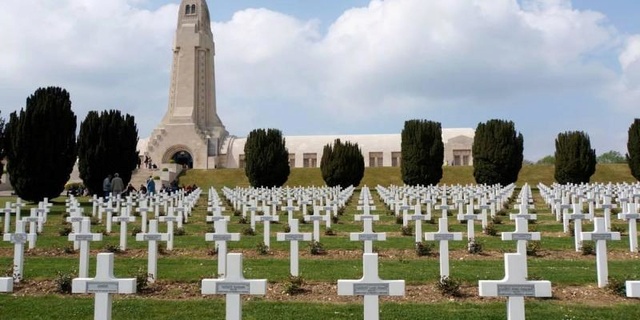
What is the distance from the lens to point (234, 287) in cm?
441

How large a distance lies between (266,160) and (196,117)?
25.9 m

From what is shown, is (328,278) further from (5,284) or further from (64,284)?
(5,284)

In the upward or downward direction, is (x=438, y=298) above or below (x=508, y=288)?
below

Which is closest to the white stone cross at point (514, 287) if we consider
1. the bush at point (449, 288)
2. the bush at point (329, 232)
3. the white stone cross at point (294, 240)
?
the bush at point (449, 288)

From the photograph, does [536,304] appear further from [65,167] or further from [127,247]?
[65,167]

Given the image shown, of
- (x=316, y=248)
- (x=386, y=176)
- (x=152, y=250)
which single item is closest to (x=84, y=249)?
(x=152, y=250)

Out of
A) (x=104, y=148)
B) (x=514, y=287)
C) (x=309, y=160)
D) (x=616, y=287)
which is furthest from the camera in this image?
(x=309, y=160)

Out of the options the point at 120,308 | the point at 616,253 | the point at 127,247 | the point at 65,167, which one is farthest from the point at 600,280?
the point at 65,167

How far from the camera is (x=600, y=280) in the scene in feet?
22.7

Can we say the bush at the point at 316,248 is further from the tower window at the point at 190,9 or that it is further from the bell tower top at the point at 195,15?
the tower window at the point at 190,9

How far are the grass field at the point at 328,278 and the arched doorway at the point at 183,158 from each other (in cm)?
4516

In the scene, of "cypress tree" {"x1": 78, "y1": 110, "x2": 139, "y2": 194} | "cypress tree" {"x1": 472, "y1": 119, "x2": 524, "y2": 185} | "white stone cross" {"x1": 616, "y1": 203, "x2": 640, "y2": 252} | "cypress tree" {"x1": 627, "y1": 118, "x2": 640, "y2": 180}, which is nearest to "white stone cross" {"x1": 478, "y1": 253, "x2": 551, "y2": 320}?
"white stone cross" {"x1": 616, "y1": 203, "x2": 640, "y2": 252}

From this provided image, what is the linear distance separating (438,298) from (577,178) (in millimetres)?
28779

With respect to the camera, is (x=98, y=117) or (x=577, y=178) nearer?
(x=98, y=117)
